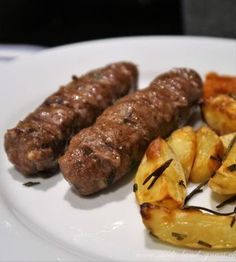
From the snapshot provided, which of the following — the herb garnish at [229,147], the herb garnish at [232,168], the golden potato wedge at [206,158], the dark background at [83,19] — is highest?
the herb garnish at [232,168]

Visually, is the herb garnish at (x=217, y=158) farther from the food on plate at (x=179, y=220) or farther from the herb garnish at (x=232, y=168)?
the food on plate at (x=179, y=220)

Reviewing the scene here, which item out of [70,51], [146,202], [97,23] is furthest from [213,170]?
[97,23]

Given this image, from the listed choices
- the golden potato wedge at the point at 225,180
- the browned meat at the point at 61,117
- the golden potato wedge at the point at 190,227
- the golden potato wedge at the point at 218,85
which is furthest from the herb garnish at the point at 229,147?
the browned meat at the point at 61,117

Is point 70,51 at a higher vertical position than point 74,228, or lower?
higher

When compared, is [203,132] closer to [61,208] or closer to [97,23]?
[61,208]

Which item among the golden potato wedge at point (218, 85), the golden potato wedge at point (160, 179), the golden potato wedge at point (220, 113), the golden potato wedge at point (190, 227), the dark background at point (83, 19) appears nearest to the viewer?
the golden potato wedge at point (190, 227)

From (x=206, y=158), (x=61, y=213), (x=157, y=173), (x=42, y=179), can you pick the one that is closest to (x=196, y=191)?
(x=206, y=158)

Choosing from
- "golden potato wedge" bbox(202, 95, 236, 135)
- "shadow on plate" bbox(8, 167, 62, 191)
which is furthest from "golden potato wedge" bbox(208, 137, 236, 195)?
"shadow on plate" bbox(8, 167, 62, 191)
